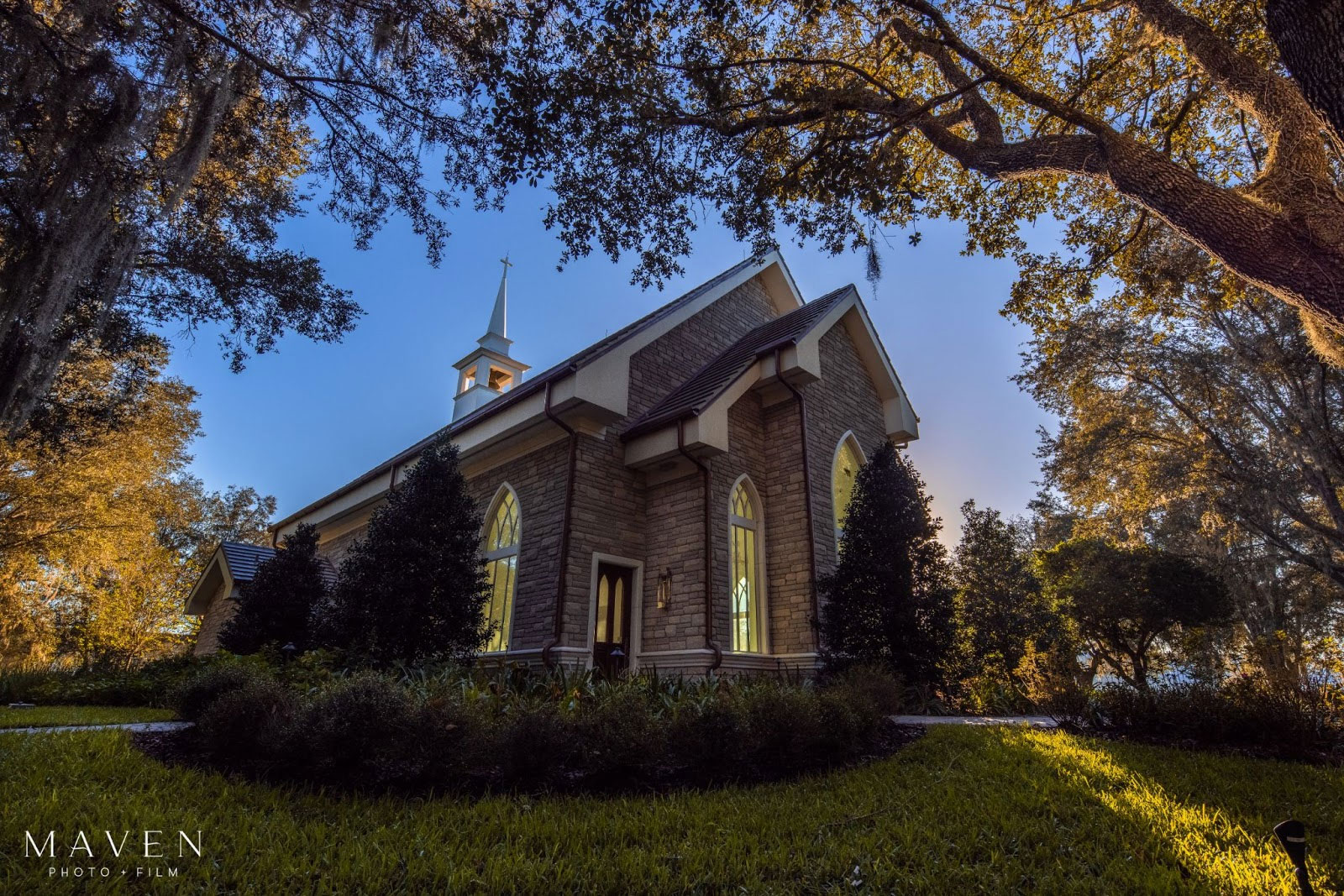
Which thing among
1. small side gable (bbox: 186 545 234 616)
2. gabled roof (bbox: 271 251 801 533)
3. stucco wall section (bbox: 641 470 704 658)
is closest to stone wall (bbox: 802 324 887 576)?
stucco wall section (bbox: 641 470 704 658)

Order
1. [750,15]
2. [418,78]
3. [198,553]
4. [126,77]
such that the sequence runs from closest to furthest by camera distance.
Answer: [126,77]
[418,78]
[750,15]
[198,553]

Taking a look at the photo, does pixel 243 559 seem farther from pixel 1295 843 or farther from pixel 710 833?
pixel 1295 843

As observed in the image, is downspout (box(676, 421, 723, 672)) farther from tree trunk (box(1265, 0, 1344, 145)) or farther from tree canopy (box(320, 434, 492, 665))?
tree trunk (box(1265, 0, 1344, 145))

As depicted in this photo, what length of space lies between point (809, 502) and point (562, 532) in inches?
152

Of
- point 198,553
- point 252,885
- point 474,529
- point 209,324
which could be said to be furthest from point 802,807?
point 198,553

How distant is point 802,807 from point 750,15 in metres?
7.99

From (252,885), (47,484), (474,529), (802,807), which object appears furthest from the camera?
(47,484)

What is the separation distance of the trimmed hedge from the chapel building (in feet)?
10.6

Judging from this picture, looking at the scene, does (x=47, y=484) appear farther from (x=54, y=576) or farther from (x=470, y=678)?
(x=470, y=678)

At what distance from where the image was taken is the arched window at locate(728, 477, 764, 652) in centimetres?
927

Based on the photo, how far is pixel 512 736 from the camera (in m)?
4.11

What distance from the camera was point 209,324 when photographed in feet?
28.2

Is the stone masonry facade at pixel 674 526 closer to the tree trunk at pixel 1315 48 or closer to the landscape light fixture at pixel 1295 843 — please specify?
the tree trunk at pixel 1315 48

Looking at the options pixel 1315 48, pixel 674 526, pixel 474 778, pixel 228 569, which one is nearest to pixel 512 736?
pixel 474 778
